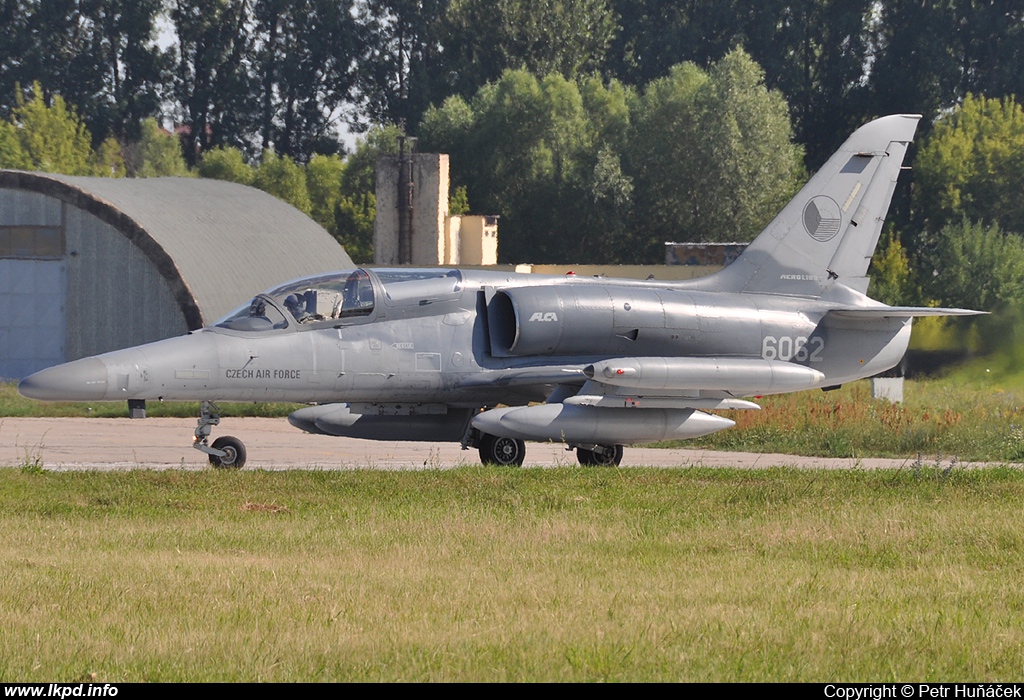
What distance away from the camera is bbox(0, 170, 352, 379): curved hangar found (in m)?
28.2

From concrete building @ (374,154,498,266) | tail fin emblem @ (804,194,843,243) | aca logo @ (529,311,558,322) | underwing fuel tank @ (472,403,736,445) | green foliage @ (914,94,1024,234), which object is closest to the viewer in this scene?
underwing fuel tank @ (472,403,736,445)

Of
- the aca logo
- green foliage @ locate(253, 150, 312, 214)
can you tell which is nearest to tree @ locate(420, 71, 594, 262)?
green foliage @ locate(253, 150, 312, 214)

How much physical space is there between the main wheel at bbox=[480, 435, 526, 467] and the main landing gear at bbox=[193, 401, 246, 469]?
2867mm

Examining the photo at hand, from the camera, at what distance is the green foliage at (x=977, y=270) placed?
44938 mm

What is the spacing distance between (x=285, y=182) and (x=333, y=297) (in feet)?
172

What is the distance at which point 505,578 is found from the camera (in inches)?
342

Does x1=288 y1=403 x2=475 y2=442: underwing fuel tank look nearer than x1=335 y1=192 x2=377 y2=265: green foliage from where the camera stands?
Yes

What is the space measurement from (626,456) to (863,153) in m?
4.99

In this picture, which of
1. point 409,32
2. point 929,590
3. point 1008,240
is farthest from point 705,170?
point 929,590

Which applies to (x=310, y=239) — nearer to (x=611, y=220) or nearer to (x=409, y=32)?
(x=611, y=220)

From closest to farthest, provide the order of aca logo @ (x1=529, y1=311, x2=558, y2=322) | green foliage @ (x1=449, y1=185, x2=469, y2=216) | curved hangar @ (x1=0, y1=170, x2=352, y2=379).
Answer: aca logo @ (x1=529, y1=311, x2=558, y2=322) < curved hangar @ (x1=0, y1=170, x2=352, y2=379) < green foliage @ (x1=449, y1=185, x2=469, y2=216)

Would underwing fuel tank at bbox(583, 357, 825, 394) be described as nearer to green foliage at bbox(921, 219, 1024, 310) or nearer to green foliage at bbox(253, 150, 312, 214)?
green foliage at bbox(921, 219, 1024, 310)

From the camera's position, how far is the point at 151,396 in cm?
1427

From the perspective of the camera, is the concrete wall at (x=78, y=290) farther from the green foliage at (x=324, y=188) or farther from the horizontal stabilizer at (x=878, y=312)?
the green foliage at (x=324, y=188)
